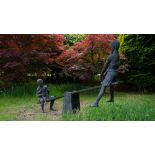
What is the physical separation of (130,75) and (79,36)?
221 centimetres

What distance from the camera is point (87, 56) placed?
43.0 feet

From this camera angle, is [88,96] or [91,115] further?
[88,96]

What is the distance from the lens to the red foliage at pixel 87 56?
42.5 feet

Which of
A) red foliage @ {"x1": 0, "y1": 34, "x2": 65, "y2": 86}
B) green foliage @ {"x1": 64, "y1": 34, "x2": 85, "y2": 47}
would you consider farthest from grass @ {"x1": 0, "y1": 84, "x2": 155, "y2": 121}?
green foliage @ {"x1": 64, "y1": 34, "x2": 85, "y2": 47}

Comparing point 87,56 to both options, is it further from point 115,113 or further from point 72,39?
point 115,113

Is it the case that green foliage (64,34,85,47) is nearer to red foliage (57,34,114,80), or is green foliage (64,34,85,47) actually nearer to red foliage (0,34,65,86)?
red foliage (57,34,114,80)

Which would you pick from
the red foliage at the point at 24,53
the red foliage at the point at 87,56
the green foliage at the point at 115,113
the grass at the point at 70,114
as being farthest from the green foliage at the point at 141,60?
the green foliage at the point at 115,113

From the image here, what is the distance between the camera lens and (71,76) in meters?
13.5

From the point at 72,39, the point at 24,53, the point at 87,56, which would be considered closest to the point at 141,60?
the point at 87,56

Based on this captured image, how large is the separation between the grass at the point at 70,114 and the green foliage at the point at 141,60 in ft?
2.90

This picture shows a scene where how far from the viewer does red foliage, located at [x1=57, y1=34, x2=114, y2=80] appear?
1296 centimetres

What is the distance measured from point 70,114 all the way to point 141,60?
16.5 feet
